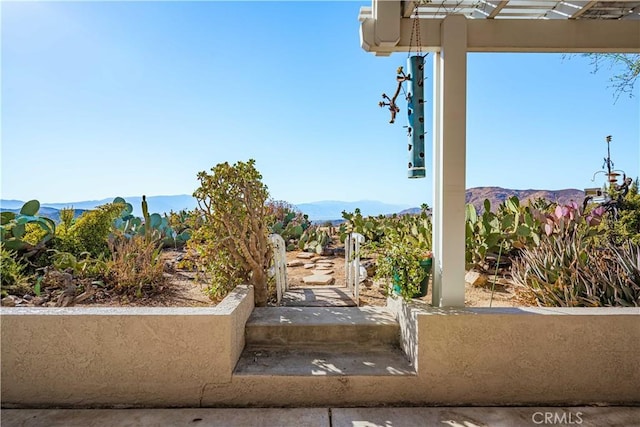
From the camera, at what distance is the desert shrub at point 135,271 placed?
12.2ft

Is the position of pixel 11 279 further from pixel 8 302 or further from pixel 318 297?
pixel 318 297

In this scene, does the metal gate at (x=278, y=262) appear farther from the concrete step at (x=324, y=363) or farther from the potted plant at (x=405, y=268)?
the potted plant at (x=405, y=268)

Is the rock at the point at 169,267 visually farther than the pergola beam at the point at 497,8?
Yes

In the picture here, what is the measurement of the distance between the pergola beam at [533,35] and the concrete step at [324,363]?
2765 mm

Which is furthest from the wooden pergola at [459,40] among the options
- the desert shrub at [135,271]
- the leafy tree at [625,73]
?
the desert shrub at [135,271]

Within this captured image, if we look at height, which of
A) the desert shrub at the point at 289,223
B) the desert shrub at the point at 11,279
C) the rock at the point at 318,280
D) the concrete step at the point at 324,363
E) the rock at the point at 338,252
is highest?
the desert shrub at the point at 289,223

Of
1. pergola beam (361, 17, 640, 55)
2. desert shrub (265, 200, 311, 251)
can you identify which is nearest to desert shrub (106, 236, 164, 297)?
desert shrub (265, 200, 311, 251)

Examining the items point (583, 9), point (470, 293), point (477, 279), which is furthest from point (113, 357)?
point (583, 9)

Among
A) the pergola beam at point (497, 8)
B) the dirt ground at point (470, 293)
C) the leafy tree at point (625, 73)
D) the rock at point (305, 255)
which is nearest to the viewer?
the pergola beam at point (497, 8)

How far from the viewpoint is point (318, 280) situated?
185 inches

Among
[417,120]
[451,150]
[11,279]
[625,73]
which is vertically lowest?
[11,279]

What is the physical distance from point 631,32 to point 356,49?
2.46 meters

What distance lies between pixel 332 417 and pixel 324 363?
398 millimetres

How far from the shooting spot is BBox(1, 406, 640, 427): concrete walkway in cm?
210
